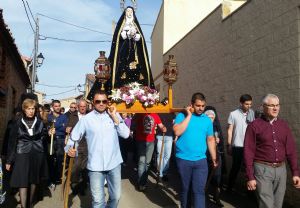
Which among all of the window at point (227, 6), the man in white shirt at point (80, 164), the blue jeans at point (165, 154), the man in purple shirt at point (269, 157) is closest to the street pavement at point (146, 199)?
the man in white shirt at point (80, 164)

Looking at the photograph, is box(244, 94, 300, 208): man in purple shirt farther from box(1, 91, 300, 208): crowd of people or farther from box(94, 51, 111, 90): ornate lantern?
box(94, 51, 111, 90): ornate lantern

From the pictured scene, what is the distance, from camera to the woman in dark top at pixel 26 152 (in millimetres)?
5754

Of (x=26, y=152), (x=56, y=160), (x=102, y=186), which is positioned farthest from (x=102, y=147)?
(x=56, y=160)

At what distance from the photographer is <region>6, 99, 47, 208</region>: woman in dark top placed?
18.9ft

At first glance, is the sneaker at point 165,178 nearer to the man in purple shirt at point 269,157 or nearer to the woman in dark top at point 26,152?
the woman in dark top at point 26,152

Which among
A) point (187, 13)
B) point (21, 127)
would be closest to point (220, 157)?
point (21, 127)

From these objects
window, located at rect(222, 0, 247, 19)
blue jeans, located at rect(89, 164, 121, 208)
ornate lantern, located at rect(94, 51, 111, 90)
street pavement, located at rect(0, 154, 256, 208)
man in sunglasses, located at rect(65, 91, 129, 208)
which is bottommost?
street pavement, located at rect(0, 154, 256, 208)

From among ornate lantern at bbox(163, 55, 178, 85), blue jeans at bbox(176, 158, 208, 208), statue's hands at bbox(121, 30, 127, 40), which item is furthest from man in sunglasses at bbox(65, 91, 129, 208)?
statue's hands at bbox(121, 30, 127, 40)

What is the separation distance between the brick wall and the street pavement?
969mm

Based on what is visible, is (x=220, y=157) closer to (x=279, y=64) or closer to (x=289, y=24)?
(x=279, y=64)

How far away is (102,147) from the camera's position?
190 inches

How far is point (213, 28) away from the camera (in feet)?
34.9

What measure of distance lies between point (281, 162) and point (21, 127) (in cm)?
370

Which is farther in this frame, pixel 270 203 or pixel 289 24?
pixel 289 24
